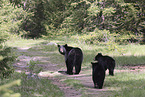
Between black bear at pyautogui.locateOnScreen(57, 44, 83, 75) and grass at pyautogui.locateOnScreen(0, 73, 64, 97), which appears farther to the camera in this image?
black bear at pyautogui.locateOnScreen(57, 44, 83, 75)

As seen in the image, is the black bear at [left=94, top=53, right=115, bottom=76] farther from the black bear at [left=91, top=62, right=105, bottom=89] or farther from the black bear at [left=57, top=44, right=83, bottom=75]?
the black bear at [left=57, top=44, right=83, bottom=75]

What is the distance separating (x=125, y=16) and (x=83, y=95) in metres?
19.1

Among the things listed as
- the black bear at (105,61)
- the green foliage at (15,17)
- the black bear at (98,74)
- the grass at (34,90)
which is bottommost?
the grass at (34,90)

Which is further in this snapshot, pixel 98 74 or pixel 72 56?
pixel 72 56

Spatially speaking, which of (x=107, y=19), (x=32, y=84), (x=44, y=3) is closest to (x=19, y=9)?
(x=44, y=3)

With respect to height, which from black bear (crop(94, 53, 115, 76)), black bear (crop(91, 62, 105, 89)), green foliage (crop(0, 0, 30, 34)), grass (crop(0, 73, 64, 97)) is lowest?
grass (crop(0, 73, 64, 97))

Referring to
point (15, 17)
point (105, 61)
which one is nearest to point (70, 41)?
point (15, 17)

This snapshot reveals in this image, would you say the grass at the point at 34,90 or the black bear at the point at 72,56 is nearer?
the grass at the point at 34,90

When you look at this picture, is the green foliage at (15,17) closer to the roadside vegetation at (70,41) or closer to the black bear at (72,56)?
the roadside vegetation at (70,41)

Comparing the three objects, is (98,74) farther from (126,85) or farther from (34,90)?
(34,90)

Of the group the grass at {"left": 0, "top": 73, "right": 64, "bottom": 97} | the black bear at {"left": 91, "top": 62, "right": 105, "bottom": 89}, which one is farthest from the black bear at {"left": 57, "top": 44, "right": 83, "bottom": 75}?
the black bear at {"left": 91, "top": 62, "right": 105, "bottom": 89}

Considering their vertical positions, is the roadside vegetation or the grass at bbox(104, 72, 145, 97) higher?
the roadside vegetation

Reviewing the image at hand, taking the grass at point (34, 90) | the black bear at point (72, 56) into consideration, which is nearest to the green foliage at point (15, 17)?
the black bear at point (72, 56)

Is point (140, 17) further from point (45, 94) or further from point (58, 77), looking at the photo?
point (45, 94)
